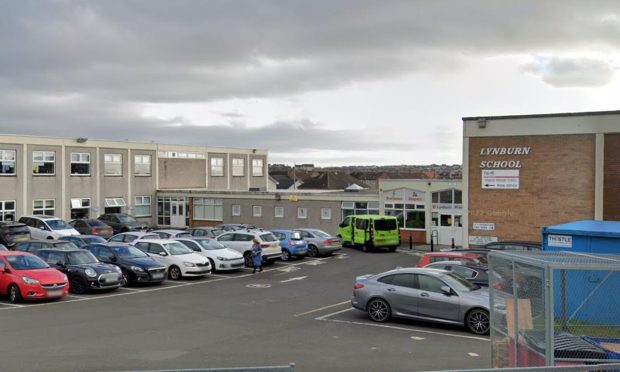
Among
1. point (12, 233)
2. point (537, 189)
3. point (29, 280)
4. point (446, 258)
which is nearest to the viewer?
point (29, 280)

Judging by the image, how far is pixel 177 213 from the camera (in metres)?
51.8

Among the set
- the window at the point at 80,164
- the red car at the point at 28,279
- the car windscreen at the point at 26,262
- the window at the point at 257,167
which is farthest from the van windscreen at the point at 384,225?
the window at the point at 257,167

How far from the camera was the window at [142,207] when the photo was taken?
52.2 metres

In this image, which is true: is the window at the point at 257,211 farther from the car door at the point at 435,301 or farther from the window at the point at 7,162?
the car door at the point at 435,301

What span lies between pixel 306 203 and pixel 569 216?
18721mm

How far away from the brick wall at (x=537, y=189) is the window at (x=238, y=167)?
117 ft

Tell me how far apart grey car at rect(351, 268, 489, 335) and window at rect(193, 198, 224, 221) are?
32750 millimetres

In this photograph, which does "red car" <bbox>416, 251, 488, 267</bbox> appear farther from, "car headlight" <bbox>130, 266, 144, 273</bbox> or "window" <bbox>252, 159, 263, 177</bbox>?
"window" <bbox>252, 159, 263, 177</bbox>

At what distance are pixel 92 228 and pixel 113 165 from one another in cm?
1290

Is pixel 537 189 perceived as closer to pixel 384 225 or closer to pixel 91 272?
pixel 384 225

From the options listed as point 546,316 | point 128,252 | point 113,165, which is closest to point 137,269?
point 128,252

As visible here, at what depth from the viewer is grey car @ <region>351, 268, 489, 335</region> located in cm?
1470

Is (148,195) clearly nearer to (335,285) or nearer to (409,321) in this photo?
(335,285)

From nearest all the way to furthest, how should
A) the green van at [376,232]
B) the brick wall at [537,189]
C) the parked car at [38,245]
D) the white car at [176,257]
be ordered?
Answer: the parked car at [38,245], the white car at [176,257], the brick wall at [537,189], the green van at [376,232]
